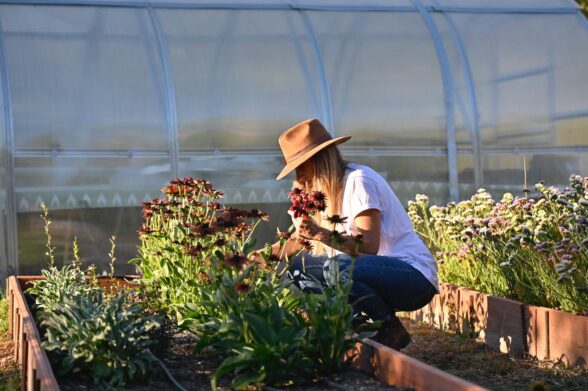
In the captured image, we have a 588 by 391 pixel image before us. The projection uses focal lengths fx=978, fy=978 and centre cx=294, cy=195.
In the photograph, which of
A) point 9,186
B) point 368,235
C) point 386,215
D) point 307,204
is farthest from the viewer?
point 9,186

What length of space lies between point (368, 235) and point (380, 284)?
29cm

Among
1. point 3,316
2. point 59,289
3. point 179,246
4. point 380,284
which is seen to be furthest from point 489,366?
point 3,316

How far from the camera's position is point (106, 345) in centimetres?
347

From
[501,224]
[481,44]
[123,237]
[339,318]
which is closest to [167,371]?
[339,318]

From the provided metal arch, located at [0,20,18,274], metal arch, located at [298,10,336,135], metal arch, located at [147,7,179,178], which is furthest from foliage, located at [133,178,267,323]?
metal arch, located at [298,10,336,135]

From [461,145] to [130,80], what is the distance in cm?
313

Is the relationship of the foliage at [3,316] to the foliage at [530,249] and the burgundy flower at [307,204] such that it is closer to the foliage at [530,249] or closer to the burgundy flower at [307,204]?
the foliage at [530,249]

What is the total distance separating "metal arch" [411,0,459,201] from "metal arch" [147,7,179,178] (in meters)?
2.57

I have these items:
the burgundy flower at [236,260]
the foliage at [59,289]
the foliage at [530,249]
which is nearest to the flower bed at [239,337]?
the burgundy flower at [236,260]

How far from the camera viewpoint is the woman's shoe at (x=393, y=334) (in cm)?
477

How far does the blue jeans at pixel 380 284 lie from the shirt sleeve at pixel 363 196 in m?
0.27

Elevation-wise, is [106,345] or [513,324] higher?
[106,345]

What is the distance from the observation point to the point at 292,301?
4055mm

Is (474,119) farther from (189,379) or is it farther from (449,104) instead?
(189,379)
